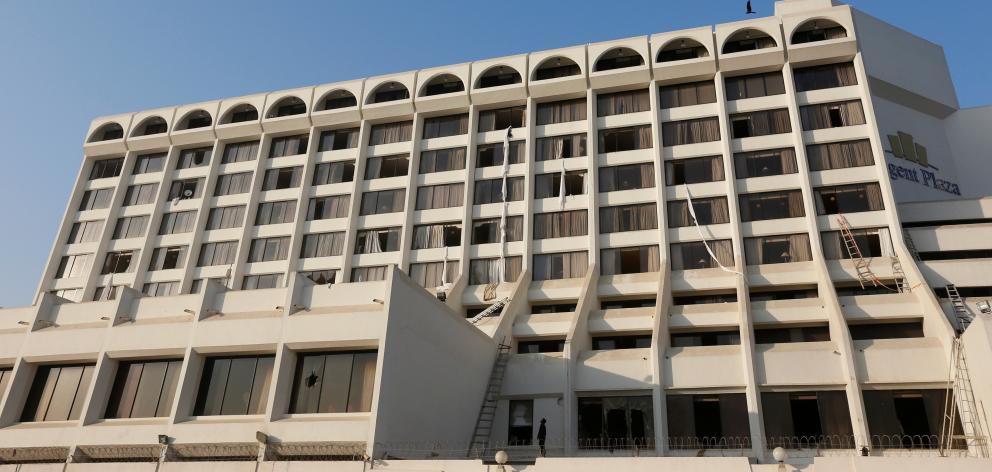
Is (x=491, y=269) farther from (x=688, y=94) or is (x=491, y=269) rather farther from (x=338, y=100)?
(x=338, y=100)

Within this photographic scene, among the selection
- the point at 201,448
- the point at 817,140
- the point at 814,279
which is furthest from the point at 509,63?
the point at 201,448

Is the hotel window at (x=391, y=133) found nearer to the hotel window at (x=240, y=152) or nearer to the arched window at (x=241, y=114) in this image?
the hotel window at (x=240, y=152)

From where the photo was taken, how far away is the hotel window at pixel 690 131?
44.0m

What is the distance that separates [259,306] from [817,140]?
3302 centimetres

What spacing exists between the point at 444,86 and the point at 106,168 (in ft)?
93.4

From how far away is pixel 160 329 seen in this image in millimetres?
28875

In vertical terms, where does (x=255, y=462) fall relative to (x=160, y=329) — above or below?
below

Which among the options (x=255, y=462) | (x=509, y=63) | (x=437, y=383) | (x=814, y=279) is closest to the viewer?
(x=255, y=462)

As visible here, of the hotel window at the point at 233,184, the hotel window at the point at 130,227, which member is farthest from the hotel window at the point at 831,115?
the hotel window at the point at 130,227

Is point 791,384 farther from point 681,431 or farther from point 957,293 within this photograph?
point 957,293

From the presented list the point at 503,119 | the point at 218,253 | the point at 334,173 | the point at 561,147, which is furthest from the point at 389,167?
the point at 218,253

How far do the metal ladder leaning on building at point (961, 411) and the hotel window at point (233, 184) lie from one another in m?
44.4

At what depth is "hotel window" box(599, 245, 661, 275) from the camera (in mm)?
41500

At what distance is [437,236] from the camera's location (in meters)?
45.5
